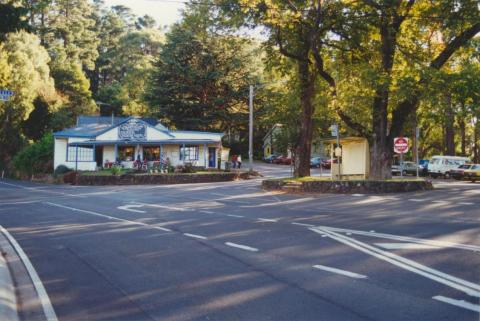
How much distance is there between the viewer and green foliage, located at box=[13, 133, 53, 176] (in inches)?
1781

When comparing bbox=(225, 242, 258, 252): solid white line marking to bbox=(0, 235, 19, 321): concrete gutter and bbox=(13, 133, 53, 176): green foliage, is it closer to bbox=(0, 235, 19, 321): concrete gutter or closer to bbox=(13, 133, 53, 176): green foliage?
bbox=(0, 235, 19, 321): concrete gutter

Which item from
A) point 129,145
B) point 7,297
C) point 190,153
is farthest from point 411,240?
point 129,145

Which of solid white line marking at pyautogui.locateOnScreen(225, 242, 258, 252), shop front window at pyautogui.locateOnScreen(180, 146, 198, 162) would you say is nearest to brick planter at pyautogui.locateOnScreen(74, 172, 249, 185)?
shop front window at pyautogui.locateOnScreen(180, 146, 198, 162)

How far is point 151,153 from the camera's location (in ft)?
150

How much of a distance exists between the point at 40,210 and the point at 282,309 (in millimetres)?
14108

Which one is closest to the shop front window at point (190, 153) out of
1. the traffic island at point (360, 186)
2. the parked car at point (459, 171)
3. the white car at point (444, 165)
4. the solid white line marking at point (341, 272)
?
the white car at point (444, 165)

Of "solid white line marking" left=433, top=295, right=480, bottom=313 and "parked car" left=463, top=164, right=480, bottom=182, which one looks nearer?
"solid white line marking" left=433, top=295, right=480, bottom=313

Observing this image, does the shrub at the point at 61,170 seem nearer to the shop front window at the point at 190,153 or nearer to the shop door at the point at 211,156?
the shop front window at the point at 190,153

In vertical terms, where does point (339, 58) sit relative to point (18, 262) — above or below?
above

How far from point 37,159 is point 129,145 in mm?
8530

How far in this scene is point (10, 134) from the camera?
53.1 metres

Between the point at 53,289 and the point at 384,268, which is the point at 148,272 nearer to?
the point at 53,289

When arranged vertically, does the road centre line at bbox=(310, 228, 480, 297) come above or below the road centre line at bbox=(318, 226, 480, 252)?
below

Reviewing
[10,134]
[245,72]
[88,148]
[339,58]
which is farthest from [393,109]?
[10,134]
